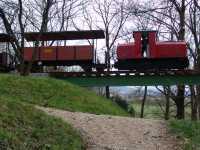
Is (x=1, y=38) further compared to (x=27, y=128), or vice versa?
(x=1, y=38)

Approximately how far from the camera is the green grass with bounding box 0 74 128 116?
1850 cm

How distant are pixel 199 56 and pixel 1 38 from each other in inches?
587

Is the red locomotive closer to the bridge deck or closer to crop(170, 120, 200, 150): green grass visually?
the bridge deck

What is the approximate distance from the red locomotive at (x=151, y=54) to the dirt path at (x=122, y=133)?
14705 millimetres

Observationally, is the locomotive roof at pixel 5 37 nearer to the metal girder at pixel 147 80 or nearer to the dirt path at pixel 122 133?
the metal girder at pixel 147 80

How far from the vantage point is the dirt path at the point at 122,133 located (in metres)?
12.0

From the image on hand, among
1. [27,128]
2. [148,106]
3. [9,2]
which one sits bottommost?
[148,106]

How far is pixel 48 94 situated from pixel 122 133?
7876mm

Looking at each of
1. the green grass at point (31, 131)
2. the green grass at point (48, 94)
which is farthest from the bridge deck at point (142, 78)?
the green grass at point (31, 131)

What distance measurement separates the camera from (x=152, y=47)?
3044cm

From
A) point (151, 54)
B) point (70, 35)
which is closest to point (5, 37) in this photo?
point (70, 35)

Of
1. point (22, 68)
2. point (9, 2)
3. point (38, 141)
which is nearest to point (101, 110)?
point (38, 141)

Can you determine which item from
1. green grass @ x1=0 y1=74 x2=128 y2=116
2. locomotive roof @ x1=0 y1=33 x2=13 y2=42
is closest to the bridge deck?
green grass @ x1=0 y1=74 x2=128 y2=116

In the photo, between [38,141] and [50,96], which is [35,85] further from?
[38,141]
